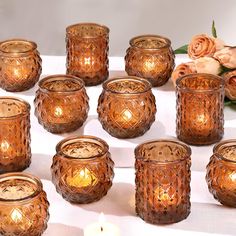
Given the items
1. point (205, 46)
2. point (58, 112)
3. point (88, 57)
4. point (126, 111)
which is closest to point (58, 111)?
point (58, 112)

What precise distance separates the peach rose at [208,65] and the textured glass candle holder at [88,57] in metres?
0.21

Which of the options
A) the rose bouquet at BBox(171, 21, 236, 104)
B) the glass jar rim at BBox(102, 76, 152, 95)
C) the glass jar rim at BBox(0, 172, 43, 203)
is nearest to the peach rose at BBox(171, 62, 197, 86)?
the rose bouquet at BBox(171, 21, 236, 104)

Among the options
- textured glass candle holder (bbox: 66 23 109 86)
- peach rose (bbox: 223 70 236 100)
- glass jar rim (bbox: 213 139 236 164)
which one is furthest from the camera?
textured glass candle holder (bbox: 66 23 109 86)

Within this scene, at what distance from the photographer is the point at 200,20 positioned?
137 inches

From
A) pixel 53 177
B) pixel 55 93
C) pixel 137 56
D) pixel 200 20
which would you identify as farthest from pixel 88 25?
pixel 200 20

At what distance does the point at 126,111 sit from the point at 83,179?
228 millimetres

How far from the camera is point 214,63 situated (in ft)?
6.86

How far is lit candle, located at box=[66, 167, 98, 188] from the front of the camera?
5.74 feet

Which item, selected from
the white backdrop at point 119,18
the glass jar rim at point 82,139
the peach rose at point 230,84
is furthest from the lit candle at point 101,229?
the white backdrop at point 119,18

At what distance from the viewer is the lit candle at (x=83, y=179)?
175 centimetres

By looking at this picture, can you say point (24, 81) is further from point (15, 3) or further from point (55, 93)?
point (15, 3)

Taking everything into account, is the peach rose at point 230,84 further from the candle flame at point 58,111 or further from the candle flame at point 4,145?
the candle flame at point 4,145

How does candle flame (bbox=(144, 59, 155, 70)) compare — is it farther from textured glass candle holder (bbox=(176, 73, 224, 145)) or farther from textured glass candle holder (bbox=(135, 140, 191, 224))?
textured glass candle holder (bbox=(135, 140, 191, 224))

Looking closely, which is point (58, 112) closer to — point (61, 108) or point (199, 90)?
point (61, 108)
